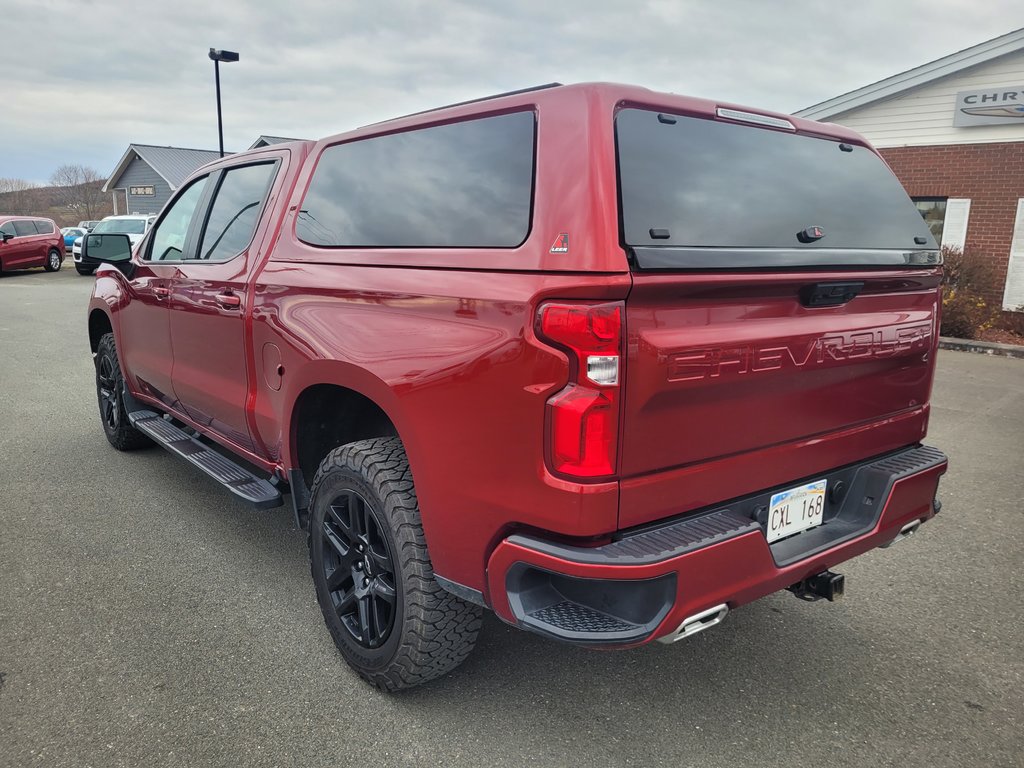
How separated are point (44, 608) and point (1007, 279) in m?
14.0

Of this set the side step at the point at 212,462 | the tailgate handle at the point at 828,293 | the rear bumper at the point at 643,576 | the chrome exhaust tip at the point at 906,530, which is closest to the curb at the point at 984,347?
the chrome exhaust tip at the point at 906,530

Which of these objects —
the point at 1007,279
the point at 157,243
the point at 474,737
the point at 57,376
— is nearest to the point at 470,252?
the point at 474,737

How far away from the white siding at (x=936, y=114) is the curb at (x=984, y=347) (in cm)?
418

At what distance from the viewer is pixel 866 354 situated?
8.32 feet

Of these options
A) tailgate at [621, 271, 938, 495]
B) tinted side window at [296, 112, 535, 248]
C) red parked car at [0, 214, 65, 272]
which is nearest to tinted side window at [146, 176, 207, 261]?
tinted side window at [296, 112, 535, 248]

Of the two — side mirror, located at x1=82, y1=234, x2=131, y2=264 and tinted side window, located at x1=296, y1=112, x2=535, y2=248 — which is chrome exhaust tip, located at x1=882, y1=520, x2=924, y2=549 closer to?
tinted side window, located at x1=296, y1=112, x2=535, y2=248

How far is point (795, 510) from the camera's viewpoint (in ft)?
8.20

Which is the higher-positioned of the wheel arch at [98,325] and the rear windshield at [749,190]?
the rear windshield at [749,190]

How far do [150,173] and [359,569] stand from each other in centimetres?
4335

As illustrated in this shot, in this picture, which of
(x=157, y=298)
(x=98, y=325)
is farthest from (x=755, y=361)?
(x=98, y=325)

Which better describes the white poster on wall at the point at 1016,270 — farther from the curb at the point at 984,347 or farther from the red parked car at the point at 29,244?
the red parked car at the point at 29,244

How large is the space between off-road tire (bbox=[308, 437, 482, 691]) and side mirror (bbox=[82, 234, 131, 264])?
2737 mm

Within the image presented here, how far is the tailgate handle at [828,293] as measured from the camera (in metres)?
2.31

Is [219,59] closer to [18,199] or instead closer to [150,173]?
[150,173]
